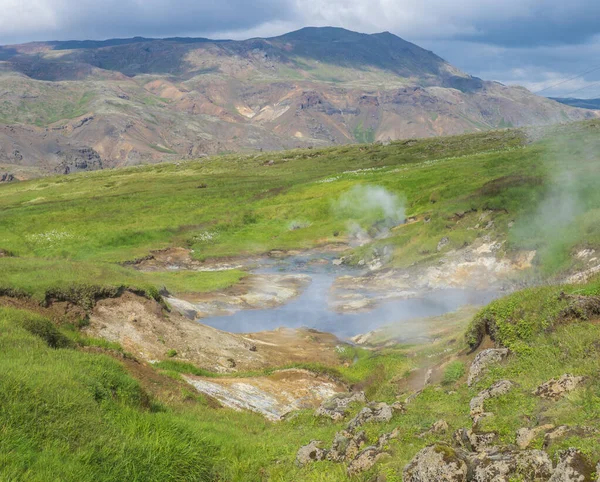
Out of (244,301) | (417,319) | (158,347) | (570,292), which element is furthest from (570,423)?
(244,301)

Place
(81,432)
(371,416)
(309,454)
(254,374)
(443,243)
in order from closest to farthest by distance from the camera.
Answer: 1. (81,432)
2. (309,454)
3. (371,416)
4. (254,374)
5. (443,243)

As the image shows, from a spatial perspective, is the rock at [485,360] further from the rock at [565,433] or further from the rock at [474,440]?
the rock at [565,433]

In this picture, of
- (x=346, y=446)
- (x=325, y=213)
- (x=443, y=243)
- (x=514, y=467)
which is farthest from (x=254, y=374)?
(x=325, y=213)

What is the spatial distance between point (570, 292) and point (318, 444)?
1270 centimetres

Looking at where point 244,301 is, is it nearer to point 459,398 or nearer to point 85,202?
point 459,398

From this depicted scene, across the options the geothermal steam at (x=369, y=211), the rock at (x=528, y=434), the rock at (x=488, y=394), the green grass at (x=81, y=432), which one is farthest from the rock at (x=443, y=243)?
the green grass at (x=81, y=432)

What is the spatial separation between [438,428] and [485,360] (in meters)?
6.18

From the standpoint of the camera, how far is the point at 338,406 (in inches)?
770

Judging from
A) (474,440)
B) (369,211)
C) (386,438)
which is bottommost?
(369,211)

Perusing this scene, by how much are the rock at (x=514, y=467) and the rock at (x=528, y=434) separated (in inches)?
23.3

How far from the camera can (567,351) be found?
16.0 metres

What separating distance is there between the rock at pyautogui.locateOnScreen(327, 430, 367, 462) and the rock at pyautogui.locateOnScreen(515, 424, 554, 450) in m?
4.07

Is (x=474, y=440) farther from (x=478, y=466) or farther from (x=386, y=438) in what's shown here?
(x=386, y=438)

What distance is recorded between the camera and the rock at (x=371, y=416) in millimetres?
15213
